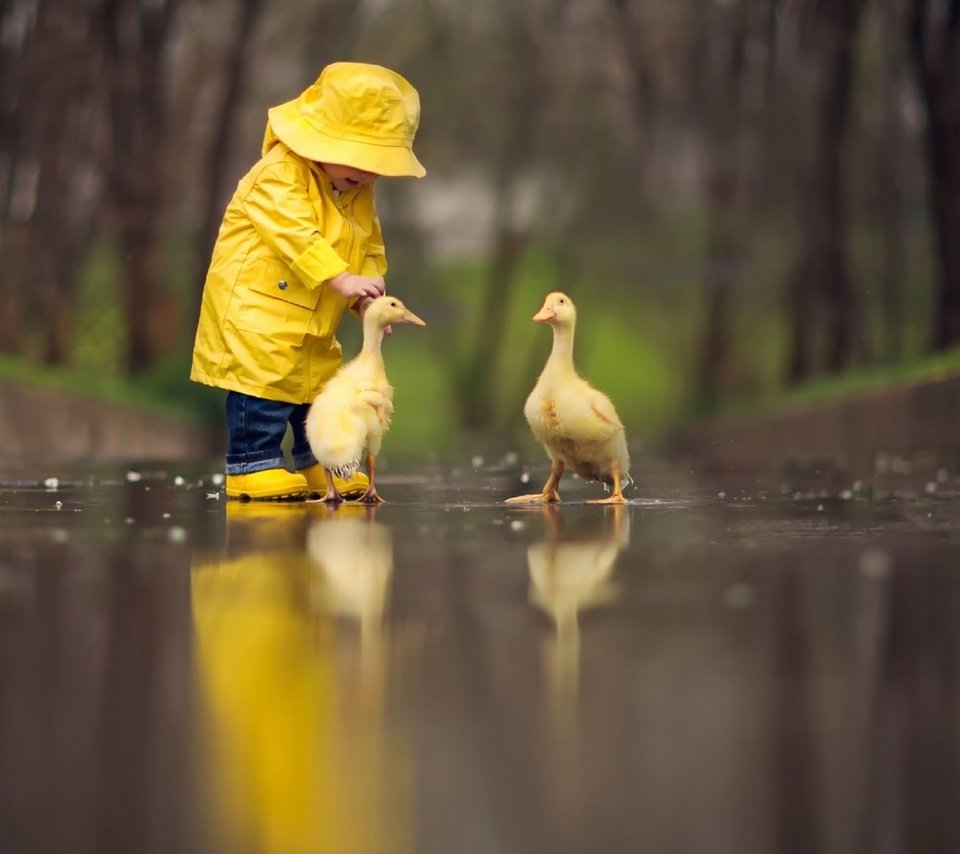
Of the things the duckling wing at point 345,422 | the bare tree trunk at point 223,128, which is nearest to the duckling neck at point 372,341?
the duckling wing at point 345,422

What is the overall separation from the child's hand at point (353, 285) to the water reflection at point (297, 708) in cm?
259

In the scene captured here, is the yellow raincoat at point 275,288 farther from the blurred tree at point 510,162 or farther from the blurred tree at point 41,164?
the blurred tree at point 510,162

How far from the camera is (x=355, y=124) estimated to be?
9.29 m

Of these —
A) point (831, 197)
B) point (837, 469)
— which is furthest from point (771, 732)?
point (831, 197)

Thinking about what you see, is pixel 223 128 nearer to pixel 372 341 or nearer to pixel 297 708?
pixel 372 341

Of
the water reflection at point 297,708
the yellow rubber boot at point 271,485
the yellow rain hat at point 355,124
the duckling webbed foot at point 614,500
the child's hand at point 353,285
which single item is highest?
the yellow rain hat at point 355,124

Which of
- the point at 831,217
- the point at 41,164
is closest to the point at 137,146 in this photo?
the point at 41,164

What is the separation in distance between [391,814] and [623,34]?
2855 centimetres

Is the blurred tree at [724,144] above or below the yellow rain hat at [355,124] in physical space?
above

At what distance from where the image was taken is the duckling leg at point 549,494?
358 inches

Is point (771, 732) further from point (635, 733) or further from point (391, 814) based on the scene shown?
point (391, 814)

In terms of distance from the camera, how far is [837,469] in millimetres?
13266

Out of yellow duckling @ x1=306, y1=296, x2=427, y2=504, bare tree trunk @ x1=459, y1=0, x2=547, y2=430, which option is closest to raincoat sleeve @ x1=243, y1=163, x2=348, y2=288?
yellow duckling @ x1=306, y1=296, x2=427, y2=504

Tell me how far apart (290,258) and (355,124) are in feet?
2.17
